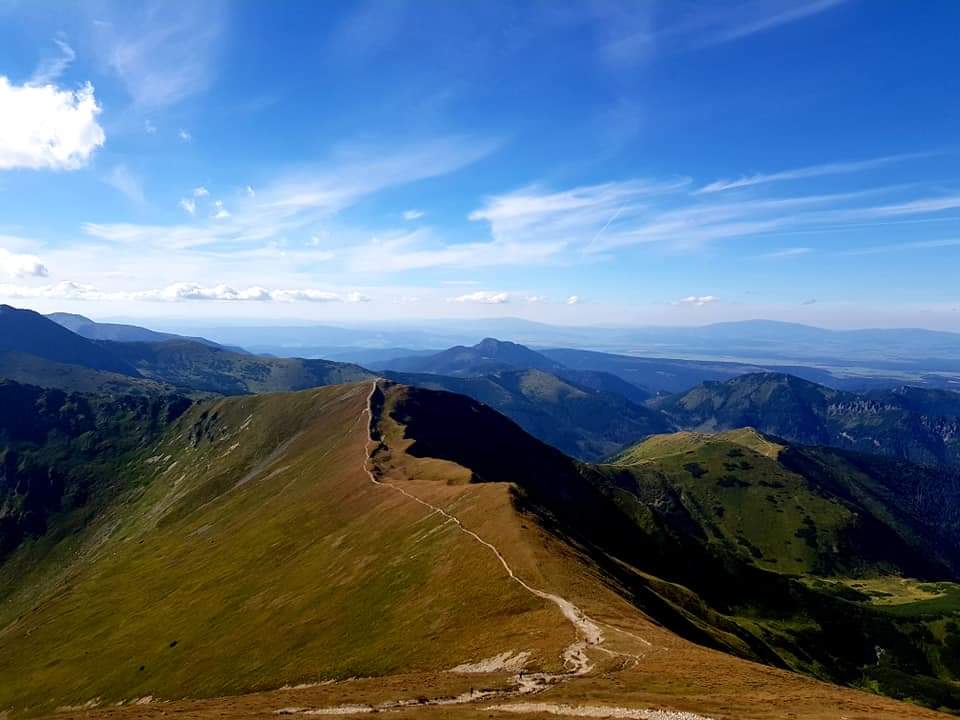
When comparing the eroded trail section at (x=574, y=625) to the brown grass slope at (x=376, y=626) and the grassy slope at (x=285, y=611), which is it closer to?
the brown grass slope at (x=376, y=626)

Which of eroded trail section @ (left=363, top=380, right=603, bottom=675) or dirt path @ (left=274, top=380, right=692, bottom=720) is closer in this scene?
dirt path @ (left=274, top=380, right=692, bottom=720)

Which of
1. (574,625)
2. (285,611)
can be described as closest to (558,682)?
(574,625)

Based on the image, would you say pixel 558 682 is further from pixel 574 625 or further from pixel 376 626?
pixel 376 626

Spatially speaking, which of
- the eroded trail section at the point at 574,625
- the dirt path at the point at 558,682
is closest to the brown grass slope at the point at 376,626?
the eroded trail section at the point at 574,625

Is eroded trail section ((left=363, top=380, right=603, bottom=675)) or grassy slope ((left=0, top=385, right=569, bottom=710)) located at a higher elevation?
eroded trail section ((left=363, top=380, right=603, bottom=675))

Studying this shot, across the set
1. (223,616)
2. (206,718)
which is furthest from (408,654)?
(223,616)

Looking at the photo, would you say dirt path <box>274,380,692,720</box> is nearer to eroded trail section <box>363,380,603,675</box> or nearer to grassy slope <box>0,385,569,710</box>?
eroded trail section <box>363,380,603,675</box>

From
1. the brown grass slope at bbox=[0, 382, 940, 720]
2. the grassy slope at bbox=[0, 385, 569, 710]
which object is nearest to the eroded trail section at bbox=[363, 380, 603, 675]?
the brown grass slope at bbox=[0, 382, 940, 720]

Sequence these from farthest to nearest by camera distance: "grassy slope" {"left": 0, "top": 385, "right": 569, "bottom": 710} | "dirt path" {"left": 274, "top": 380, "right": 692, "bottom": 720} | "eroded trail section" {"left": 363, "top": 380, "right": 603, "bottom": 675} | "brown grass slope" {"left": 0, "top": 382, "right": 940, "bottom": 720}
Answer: "grassy slope" {"left": 0, "top": 385, "right": 569, "bottom": 710}, "eroded trail section" {"left": 363, "top": 380, "right": 603, "bottom": 675}, "brown grass slope" {"left": 0, "top": 382, "right": 940, "bottom": 720}, "dirt path" {"left": 274, "top": 380, "right": 692, "bottom": 720}

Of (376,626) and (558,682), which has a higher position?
(558,682)

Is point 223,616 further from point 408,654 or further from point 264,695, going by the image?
point 408,654

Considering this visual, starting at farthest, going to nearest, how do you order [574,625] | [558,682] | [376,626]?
1. [376,626]
2. [574,625]
3. [558,682]
